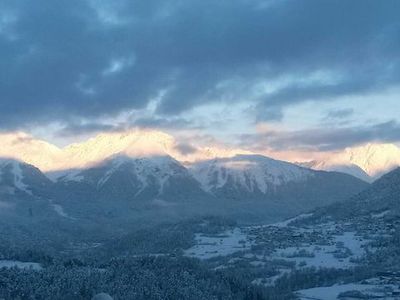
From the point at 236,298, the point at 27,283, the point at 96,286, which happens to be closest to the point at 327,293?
the point at 236,298

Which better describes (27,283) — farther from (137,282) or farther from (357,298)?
(357,298)

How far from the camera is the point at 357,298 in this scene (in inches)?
7244

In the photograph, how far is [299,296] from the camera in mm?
194625

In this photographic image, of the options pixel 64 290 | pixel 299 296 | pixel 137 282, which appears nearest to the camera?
pixel 64 290

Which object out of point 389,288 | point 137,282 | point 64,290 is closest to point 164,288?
point 137,282

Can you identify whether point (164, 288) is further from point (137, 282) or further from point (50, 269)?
point (50, 269)

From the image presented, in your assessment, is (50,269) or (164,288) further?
(50,269)

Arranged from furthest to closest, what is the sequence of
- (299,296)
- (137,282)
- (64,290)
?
(299,296), (137,282), (64,290)

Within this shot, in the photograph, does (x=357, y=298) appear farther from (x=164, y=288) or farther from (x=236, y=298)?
(x=164, y=288)

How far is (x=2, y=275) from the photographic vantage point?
577ft

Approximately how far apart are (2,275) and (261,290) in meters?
60.2

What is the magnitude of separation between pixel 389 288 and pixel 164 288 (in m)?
53.6

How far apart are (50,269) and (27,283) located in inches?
1019

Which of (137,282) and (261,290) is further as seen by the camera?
(261,290)
